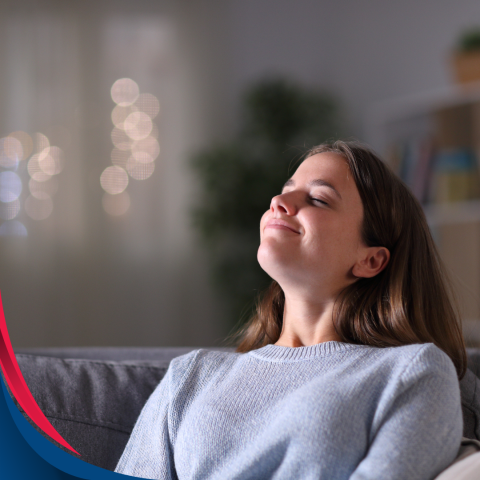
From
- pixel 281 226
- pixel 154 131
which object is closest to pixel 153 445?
pixel 281 226

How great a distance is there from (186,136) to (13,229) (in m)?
1.15

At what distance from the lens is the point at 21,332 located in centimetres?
293

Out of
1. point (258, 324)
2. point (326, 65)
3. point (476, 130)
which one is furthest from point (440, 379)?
point (326, 65)

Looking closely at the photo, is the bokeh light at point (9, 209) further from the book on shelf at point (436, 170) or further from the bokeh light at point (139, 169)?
the book on shelf at point (436, 170)

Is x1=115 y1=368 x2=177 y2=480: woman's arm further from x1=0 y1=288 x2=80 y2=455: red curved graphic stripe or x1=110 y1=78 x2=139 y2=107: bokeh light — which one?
x1=110 y1=78 x2=139 y2=107: bokeh light

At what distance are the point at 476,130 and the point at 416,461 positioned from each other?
8.61ft

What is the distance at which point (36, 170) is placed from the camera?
9.53 feet

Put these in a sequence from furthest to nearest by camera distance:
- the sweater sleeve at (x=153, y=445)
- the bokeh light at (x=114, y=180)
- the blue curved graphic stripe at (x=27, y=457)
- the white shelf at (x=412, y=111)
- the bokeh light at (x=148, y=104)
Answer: the bokeh light at (x=148, y=104), the bokeh light at (x=114, y=180), the white shelf at (x=412, y=111), the sweater sleeve at (x=153, y=445), the blue curved graphic stripe at (x=27, y=457)

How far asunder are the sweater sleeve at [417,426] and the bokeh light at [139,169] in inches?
102

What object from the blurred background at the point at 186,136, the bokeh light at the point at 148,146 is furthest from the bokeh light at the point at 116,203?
the bokeh light at the point at 148,146

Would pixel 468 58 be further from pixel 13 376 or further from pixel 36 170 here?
pixel 13 376

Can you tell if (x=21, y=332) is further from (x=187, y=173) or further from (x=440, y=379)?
(x=440, y=379)

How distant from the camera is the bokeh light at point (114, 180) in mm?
3139

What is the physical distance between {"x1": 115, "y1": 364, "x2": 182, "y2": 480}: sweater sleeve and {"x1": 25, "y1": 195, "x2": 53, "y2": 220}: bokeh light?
2.11m
